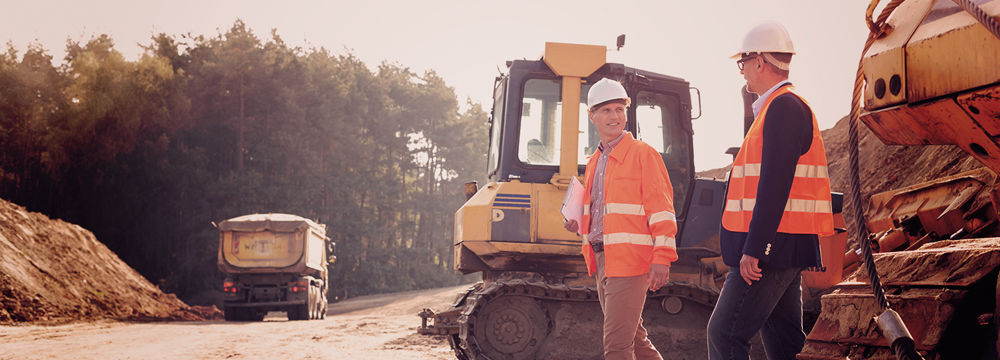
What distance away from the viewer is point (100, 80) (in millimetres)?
38031

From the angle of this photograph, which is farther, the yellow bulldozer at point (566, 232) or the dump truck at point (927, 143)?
the yellow bulldozer at point (566, 232)

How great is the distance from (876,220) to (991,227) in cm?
227

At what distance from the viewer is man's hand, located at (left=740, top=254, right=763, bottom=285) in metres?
3.48

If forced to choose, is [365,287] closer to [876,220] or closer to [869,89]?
[876,220]

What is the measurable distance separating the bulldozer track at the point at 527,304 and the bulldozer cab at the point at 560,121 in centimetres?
97

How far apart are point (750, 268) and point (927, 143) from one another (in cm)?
84

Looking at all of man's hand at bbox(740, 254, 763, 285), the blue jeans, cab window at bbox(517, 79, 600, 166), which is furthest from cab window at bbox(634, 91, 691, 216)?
man's hand at bbox(740, 254, 763, 285)

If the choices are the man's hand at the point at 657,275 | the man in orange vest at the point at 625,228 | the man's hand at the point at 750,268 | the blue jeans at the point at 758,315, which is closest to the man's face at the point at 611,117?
the man in orange vest at the point at 625,228

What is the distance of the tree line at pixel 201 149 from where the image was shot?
36.6m

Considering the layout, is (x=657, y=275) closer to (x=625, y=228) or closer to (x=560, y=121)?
(x=625, y=228)

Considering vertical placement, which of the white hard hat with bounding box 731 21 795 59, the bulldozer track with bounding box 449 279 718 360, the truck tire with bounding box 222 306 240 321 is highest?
the white hard hat with bounding box 731 21 795 59

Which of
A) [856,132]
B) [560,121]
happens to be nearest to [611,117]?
[856,132]

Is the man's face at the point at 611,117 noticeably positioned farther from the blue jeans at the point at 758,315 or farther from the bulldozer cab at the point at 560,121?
the bulldozer cab at the point at 560,121

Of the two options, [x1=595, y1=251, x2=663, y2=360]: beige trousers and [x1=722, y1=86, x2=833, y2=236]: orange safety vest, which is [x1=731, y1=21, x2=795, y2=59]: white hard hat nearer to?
[x1=722, y1=86, x2=833, y2=236]: orange safety vest
